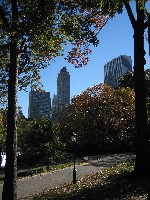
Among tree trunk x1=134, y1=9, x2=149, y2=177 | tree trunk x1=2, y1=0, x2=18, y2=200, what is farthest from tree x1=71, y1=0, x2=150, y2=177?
tree trunk x1=2, y1=0, x2=18, y2=200

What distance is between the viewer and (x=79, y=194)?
553 inches

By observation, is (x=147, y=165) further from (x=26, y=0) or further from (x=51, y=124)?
(x=51, y=124)

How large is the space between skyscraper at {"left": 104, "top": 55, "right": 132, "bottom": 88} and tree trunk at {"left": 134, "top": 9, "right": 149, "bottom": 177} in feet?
397

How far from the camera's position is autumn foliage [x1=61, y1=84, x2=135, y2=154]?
52156 mm

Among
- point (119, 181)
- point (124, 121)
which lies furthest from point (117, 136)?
point (119, 181)

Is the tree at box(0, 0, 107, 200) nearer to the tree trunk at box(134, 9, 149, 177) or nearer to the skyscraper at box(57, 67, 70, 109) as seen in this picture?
the tree trunk at box(134, 9, 149, 177)

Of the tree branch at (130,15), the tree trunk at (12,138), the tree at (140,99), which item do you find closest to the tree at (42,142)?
the tree at (140,99)

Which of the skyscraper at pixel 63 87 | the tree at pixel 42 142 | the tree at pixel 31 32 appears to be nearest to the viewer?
the tree at pixel 31 32

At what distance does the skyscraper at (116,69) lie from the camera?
460 feet

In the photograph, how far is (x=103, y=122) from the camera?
2053 inches

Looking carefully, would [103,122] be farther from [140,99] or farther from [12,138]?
[12,138]

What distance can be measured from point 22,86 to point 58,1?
898cm

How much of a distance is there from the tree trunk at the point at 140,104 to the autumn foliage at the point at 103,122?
35.0 meters

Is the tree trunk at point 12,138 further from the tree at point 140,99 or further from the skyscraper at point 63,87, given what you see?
the skyscraper at point 63,87
